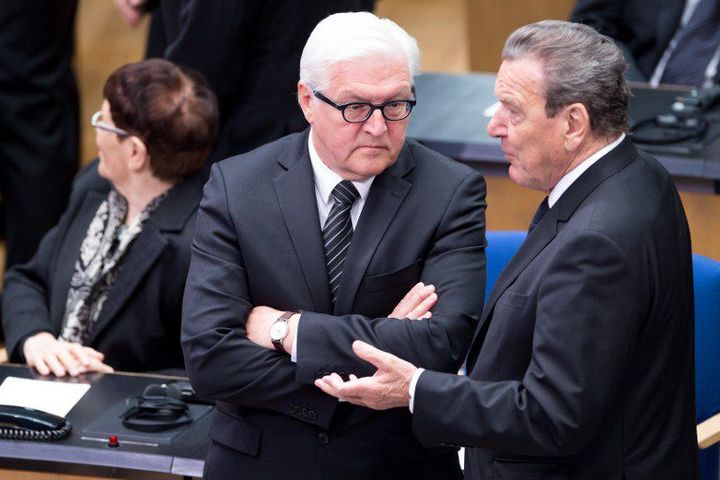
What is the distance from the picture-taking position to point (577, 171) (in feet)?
7.68

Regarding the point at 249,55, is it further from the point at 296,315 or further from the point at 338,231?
the point at 296,315

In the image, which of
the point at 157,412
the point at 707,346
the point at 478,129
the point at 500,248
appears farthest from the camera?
the point at 478,129

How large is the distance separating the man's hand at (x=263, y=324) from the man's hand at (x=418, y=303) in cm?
21

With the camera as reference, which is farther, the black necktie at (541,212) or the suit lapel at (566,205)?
the black necktie at (541,212)

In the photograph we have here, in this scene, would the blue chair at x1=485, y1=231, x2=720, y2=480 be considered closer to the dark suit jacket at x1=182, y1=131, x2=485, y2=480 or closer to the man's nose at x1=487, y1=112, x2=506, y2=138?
the dark suit jacket at x1=182, y1=131, x2=485, y2=480

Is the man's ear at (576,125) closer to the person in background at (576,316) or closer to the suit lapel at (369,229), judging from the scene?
the person in background at (576,316)

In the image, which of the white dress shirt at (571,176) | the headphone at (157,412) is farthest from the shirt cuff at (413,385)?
the headphone at (157,412)

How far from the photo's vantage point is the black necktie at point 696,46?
495cm

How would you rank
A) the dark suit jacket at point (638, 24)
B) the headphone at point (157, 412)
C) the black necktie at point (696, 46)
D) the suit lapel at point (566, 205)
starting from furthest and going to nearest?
the dark suit jacket at point (638, 24)
the black necktie at point (696, 46)
the headphone at point (157, 412)
the suit lapel at point (566, 205)

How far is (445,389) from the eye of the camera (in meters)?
2.31

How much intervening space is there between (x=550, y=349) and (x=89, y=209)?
179cm

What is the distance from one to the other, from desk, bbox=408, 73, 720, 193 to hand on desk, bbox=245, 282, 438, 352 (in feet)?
5.45

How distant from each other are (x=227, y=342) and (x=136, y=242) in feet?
3.13

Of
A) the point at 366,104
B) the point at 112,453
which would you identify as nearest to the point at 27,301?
the point at 112,453
